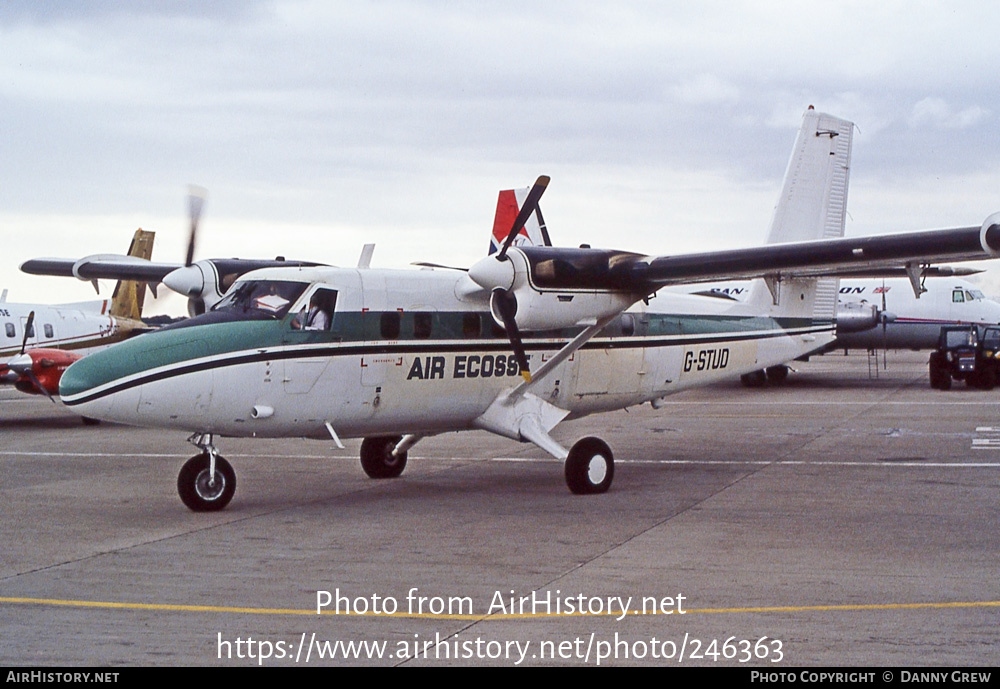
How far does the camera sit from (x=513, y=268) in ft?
41.1

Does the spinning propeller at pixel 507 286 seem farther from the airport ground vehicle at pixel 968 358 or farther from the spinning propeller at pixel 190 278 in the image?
the airport ground vehicle at pixel 968 358

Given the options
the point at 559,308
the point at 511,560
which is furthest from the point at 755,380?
the point at 511,560

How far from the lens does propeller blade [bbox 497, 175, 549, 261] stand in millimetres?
12672

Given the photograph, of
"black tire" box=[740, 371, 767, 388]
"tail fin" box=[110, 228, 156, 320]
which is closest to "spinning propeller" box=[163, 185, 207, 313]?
"tail fin" box=[110, 228, 156, 320]

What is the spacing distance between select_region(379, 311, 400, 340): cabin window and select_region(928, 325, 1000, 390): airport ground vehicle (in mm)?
25248

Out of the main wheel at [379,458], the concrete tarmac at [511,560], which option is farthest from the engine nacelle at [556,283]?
the main wheel at [379,458]

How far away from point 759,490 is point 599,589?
19.2ft

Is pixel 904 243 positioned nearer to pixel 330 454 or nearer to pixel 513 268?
pixel 513 268

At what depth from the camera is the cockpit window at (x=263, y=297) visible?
11969 mm

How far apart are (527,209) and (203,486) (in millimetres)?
4953

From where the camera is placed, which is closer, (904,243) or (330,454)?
(904,243)

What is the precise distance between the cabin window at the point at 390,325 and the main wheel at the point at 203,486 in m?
2.36

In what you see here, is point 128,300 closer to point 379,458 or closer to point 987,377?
point 379,458
